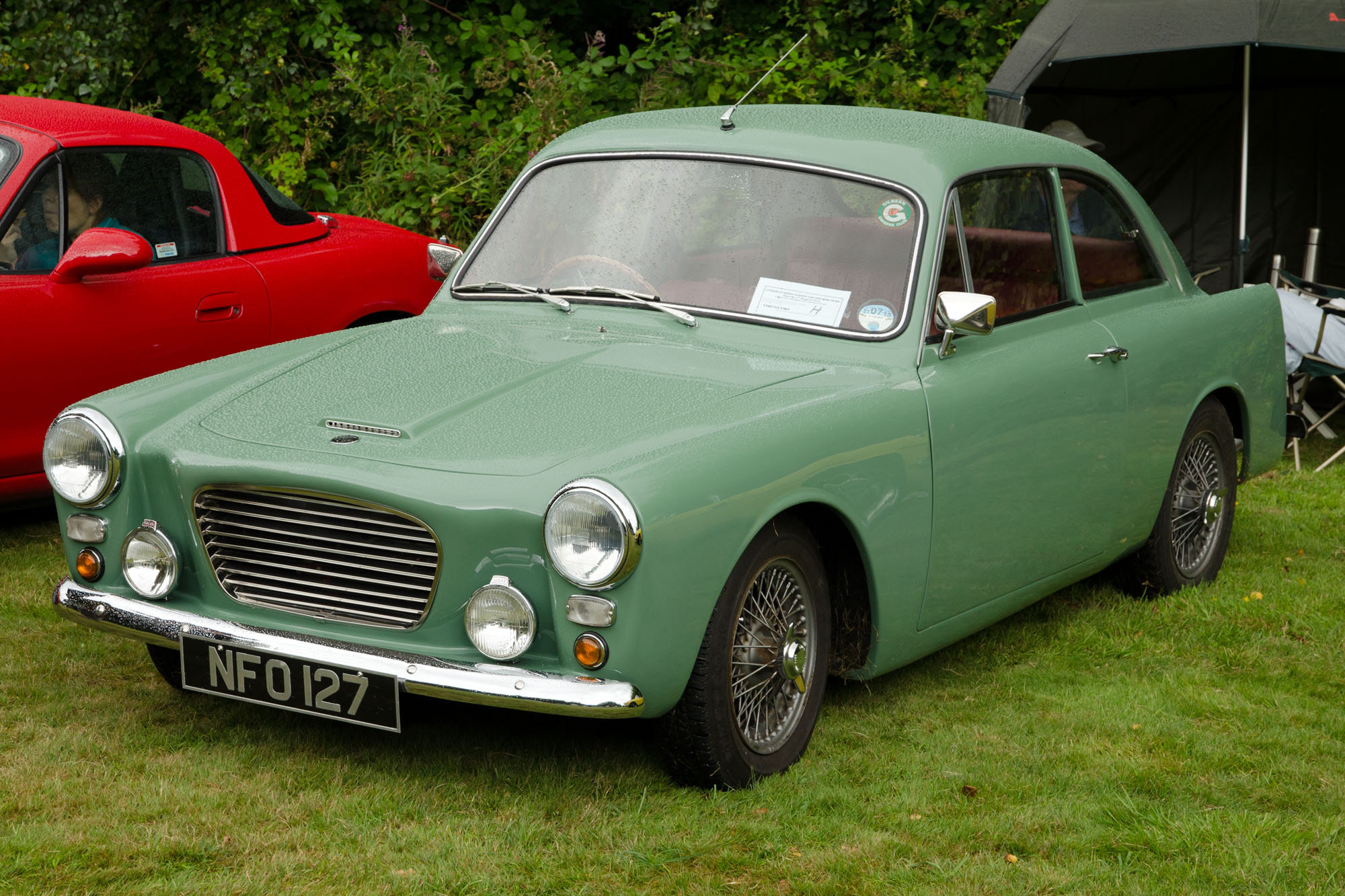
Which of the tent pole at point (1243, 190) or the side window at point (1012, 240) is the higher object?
the side window at point (1012, 240)

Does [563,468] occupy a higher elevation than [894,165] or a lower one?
lower

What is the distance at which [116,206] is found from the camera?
19.6ft

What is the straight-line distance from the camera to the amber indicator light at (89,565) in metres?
3.91

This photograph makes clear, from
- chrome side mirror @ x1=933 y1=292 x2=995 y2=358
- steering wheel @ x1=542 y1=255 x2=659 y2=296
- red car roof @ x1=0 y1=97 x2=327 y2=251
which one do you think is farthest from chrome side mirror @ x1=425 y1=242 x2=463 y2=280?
chrome side mirror @ x1=933 y1=292 x2=995 y2=358

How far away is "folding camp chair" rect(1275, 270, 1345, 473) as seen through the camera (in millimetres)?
7668

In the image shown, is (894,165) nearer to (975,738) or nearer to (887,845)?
(975,738)

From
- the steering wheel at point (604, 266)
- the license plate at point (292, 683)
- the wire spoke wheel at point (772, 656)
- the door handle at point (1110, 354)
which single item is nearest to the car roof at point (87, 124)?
the steering wheel at point (604, 266)

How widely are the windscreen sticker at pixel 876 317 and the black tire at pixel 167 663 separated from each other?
7.01 ft

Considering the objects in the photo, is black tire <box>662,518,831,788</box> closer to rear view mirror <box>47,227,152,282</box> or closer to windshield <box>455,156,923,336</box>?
windshield <box>455,156,923,336</box>

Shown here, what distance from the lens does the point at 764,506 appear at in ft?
11.8

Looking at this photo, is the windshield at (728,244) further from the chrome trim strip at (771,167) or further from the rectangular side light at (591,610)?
the rectangular side light at (591,610)

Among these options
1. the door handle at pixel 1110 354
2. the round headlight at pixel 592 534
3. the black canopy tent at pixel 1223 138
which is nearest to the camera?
the round headlight at pixel 592 534

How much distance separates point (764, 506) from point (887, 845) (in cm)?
83

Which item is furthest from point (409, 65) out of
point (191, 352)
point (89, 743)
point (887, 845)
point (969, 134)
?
point (887, 845)
